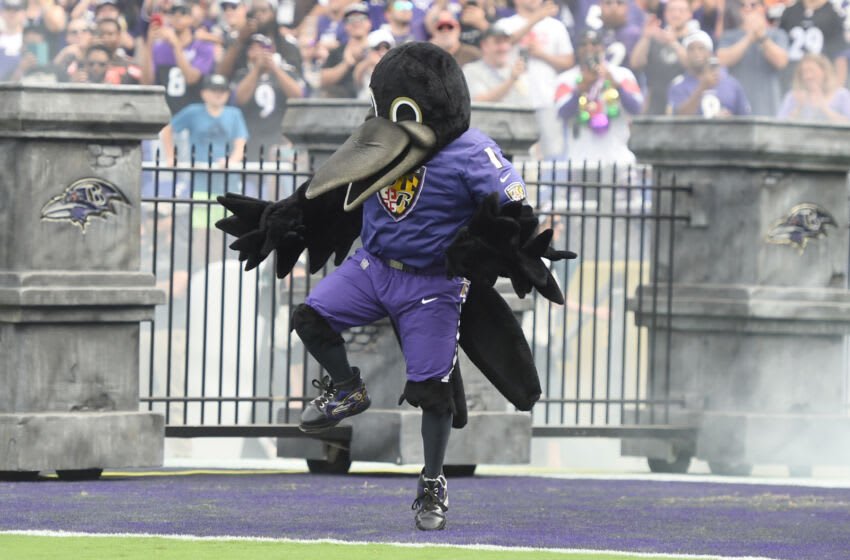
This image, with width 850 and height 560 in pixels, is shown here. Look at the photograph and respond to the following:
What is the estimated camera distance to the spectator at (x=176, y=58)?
1630cm

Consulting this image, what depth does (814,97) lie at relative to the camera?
1781 cm

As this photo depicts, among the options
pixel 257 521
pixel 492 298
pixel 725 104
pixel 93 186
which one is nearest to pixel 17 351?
pixel 93 186

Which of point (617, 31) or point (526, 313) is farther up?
point (617, 31)

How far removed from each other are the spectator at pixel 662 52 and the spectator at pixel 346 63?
2.60 meters

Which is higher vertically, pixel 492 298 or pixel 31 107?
pixel 31 107

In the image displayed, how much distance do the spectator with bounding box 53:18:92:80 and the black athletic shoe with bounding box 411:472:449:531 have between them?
968 centimetres

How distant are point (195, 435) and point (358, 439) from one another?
95cm

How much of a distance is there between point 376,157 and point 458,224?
0.41m

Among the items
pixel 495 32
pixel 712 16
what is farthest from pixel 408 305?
pixel 712 16

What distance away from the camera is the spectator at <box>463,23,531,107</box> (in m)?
16.8

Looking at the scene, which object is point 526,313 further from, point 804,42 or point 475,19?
point 804,42

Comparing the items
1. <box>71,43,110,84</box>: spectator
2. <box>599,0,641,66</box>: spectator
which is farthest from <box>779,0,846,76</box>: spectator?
<box>71,43,110,84</box>: spectator

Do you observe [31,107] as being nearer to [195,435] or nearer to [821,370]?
[195,435]

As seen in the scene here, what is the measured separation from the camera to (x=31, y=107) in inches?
374
